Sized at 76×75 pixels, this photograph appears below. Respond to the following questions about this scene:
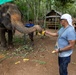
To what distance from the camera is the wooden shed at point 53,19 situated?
67.9ft

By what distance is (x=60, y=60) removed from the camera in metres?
5.14

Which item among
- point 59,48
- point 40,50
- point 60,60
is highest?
point 59,48

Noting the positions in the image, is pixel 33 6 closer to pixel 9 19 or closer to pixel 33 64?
pixel 9 19

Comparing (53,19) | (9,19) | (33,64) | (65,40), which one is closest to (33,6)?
(53,19)

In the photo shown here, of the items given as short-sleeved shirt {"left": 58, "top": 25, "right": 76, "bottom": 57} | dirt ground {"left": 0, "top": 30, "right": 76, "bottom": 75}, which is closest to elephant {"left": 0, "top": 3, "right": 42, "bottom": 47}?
dirt ground {"left": 0, "top": 30, "right": 76, "bottom": 75}

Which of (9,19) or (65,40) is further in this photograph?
(9,19)

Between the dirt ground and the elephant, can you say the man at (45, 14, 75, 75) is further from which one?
the elephant

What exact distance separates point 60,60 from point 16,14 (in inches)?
154

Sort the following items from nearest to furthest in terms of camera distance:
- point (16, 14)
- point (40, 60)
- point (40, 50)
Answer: point (40, 60) → point (16, 14) → point (40, 50)

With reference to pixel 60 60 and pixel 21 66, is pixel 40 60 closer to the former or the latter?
pixel 21 66

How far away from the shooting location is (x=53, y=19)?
22.6 metres

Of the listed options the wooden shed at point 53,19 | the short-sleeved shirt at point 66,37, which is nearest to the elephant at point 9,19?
the short-sleeved shirt at point 66,37

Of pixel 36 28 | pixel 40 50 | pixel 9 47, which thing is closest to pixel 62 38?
pixel 36 28

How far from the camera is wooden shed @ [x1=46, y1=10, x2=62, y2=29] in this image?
20.7 m
